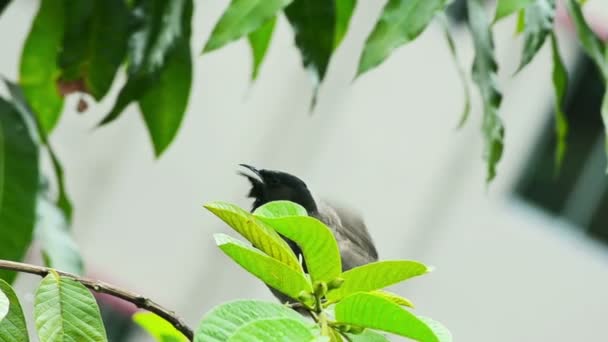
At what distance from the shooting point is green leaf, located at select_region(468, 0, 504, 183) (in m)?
0.45

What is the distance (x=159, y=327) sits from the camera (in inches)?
10.2

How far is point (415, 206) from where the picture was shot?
0.69 m

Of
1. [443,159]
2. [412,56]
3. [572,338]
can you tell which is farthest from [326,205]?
[443,159]

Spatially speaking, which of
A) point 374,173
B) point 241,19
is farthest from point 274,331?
point 374,173

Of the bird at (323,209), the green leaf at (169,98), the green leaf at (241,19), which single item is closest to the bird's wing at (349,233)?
the bird at (323,209)

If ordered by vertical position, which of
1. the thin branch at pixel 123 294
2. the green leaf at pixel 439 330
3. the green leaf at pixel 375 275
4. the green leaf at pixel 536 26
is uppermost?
the green leaf at pixel 536 26

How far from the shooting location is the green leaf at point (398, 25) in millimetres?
401

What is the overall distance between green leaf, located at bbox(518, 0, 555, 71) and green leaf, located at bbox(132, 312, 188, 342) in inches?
8.8

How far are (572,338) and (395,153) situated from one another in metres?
0.32

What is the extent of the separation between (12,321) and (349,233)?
8 cm

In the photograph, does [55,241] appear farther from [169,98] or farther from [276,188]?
[276,188]

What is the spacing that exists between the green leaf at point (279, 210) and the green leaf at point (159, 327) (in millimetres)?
53

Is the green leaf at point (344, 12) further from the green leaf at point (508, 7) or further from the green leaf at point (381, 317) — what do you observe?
the green leaf at point (381, 317)

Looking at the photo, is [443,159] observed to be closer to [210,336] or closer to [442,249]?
[442,249]
